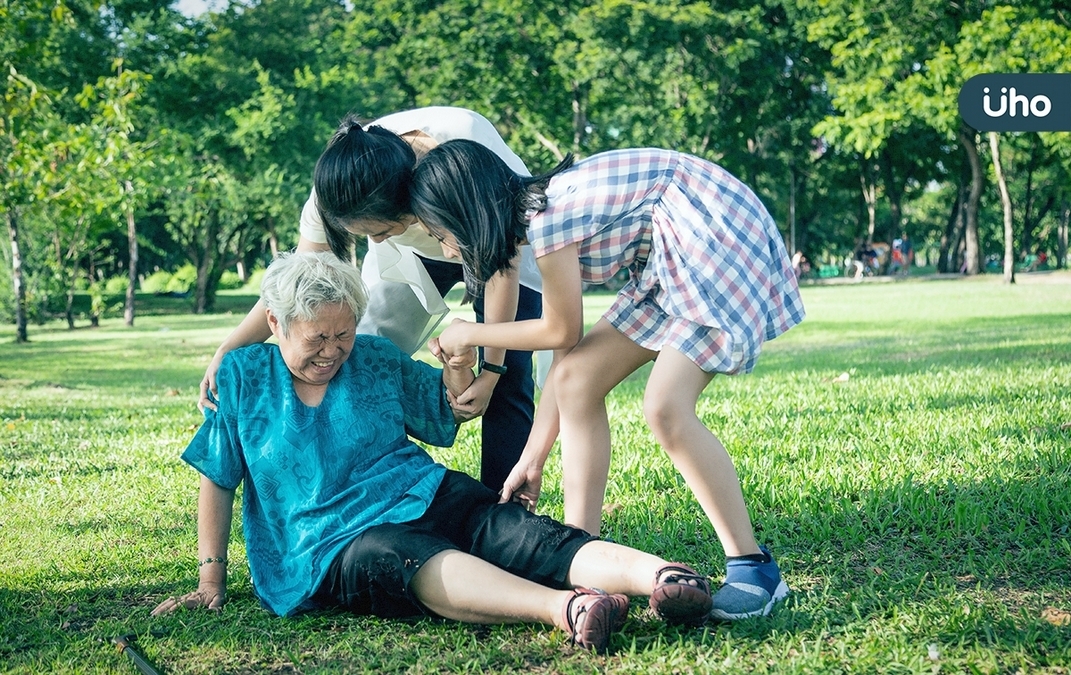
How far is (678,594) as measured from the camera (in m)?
2.67

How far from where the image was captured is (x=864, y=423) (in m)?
5.56

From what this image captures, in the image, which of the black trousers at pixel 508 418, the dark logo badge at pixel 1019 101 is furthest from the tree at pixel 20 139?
the dark logo badge at pixel 1019 101

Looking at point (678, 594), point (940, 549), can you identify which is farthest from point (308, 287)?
point (940, 549)

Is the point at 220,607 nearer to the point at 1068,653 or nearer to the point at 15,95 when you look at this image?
the point at 1068,653

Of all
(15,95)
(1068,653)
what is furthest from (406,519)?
(15,95)

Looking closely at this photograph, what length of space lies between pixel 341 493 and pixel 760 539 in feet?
4.75

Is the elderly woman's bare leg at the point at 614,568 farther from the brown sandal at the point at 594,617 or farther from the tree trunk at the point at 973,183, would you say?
the tree trunk at the point at 973,183

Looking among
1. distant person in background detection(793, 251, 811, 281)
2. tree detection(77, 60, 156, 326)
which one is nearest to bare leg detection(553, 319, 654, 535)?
tree detection(77, 60, 156, 326)

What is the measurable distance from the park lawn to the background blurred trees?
15.6 metres

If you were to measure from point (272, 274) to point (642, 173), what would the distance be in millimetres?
1162

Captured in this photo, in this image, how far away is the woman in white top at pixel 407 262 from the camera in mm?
3121

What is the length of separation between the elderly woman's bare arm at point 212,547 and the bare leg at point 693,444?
1333 millimetres

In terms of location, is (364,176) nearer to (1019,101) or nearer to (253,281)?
(1019,101)

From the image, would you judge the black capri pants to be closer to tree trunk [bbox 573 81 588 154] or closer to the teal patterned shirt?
the teal patterned shirt
